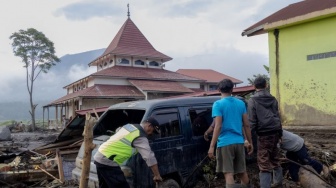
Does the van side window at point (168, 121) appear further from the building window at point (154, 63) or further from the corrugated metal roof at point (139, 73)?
the building window at point (154, 63)

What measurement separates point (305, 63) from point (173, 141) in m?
5.06

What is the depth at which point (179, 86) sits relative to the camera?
3181cm

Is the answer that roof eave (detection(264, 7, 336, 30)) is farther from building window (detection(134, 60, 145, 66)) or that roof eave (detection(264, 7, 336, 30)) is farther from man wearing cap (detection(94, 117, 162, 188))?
building window (detection(134, 60, 145, 66))

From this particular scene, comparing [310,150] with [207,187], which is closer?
[207,187]

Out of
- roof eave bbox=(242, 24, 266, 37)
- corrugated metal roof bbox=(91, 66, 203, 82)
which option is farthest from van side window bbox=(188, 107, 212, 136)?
corrugated metal roof bbox=(91, 66, 203, 82)

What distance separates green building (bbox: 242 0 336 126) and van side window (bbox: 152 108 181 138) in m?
4.59

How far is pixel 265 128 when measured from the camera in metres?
5.23

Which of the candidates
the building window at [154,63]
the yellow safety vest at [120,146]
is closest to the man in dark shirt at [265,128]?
the yellow safety vest at [120,146]

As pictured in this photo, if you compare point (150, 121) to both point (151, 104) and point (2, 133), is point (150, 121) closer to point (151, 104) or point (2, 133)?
point (151, 104)

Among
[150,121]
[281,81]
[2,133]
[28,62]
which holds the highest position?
[28,62]

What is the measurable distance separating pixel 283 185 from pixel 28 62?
43.8m

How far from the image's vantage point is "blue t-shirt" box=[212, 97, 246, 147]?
15.8 ft

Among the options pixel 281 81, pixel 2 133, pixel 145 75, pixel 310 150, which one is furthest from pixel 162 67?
pixel 310 150

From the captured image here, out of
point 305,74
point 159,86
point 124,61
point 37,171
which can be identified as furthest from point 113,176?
point 124,61
